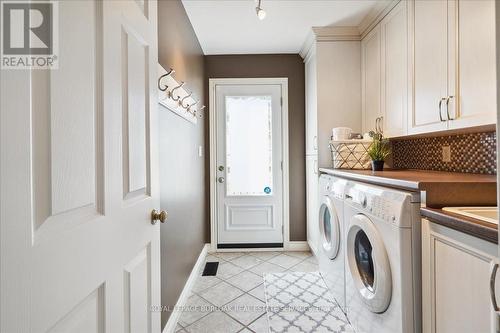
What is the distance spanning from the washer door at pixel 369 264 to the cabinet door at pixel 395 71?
3.08 feet

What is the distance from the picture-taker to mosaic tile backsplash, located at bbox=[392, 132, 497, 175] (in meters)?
1.52

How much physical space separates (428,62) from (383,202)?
1.07 metres

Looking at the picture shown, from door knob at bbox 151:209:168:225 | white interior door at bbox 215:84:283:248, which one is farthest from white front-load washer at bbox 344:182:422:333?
white interior door at bbox 215:84:283:248

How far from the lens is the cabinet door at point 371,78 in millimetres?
2305

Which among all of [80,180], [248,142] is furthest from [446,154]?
[80,180]

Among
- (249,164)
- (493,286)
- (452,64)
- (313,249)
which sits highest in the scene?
(452,64)

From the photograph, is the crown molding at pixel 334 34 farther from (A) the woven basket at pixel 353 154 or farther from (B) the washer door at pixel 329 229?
(B) the washer door at pixel 329 229

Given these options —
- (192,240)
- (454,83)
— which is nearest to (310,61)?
(454,83)

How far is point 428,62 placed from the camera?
5.38ft

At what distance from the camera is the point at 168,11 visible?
1741 millimetres

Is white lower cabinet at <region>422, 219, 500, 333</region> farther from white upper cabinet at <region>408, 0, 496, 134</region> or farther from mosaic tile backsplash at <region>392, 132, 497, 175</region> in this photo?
mosaic tile backsplash at <region>392, 132, 497, 175</region>

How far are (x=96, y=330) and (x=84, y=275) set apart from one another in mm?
172

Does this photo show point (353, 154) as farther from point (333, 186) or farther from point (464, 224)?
point (464, 224)

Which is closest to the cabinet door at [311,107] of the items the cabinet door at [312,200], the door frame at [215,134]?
the cabinet door at [312,200]
